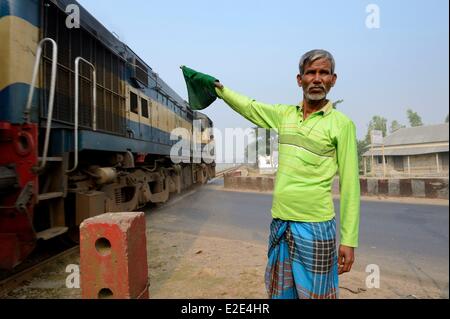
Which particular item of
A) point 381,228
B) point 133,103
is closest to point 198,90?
point 133,103

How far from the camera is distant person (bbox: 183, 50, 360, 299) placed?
5.76 ft

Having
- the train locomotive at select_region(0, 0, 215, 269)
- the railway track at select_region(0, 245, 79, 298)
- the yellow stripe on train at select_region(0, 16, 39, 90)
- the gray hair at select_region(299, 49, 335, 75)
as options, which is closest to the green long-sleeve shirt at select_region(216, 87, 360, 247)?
the gray hair at select_region(299, 49, 335, 75)

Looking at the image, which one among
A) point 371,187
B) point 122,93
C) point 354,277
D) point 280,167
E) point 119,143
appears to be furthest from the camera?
point 371,187

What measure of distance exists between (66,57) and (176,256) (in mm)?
3420

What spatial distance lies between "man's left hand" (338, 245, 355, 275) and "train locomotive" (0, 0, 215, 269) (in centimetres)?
305

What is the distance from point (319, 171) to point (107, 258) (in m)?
1.42

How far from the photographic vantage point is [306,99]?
1.94 meters

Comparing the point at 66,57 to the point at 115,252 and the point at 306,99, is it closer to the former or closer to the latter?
the point at 115,252

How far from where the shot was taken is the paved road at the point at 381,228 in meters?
4.29

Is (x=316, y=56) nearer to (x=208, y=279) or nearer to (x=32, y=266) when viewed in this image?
(x=208, y=279)

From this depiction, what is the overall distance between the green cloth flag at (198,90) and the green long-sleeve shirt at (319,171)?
715 mm
